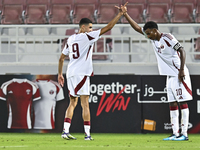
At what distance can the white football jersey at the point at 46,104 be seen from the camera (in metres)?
7.05

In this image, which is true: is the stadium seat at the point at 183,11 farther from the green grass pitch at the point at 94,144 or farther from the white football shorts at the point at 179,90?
the green grass pitch at the point at 94,144

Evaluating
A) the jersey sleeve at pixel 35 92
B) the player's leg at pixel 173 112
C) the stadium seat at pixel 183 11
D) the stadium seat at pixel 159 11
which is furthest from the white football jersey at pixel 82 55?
the stadium seat at pixel 183 11

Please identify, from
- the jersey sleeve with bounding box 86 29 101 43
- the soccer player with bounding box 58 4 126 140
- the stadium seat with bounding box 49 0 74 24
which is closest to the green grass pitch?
the soccer player with bounding box 58 4 126 140

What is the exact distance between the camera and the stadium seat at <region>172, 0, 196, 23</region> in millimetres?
11656

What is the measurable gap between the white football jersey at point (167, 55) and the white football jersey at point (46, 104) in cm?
243

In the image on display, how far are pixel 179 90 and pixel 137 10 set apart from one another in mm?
6948

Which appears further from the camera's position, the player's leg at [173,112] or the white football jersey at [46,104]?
the white football jersey at [46,104]

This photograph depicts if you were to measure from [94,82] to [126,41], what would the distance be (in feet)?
11.5

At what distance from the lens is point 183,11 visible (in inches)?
467

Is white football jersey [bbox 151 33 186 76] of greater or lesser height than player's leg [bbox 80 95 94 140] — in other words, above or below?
above

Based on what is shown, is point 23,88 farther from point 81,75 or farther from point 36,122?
point 81,75

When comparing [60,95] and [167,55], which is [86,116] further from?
[60,95]

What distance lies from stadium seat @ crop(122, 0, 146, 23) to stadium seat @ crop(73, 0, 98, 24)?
3.24 ft

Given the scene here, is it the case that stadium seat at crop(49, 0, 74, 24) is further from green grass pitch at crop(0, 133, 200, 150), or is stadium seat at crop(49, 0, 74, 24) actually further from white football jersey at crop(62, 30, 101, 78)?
green grass pitch at crop(0, 133, 200, 150)
